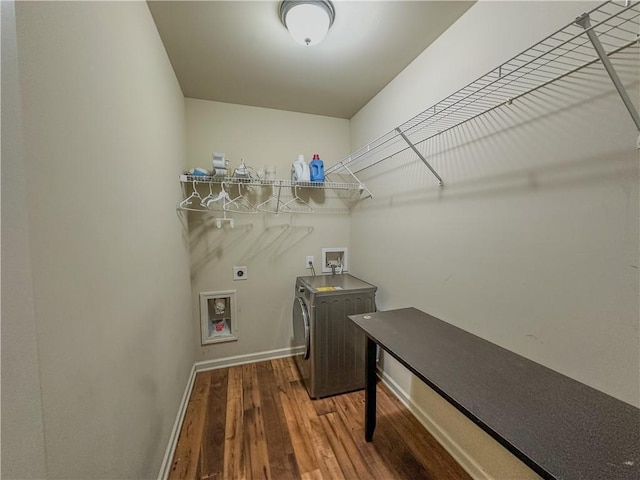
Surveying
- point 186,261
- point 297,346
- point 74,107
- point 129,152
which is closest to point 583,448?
point 74,107

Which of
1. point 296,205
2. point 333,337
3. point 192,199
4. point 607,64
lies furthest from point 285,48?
point 333,337

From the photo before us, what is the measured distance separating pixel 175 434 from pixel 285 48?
2.70m

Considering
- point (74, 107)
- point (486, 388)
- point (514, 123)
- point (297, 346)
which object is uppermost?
point (514, 123)

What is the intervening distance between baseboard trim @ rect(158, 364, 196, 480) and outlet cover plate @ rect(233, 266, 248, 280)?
3.10ft

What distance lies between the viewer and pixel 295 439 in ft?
5.52

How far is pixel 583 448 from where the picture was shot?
69 centimetres

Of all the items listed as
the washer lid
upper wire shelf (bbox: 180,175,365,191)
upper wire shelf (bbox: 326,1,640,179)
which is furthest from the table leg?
upper wire shelf (bbox: 180,175,365,191)

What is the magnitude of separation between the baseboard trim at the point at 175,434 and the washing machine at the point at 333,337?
0.98 meters

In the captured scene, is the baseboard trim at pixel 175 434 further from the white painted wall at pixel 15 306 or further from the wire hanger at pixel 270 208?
the wire hanger at pixel 270 208

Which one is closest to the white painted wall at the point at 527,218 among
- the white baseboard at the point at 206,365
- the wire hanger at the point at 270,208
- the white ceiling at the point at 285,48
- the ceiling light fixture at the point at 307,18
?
the white ceiling at the point at 285,48

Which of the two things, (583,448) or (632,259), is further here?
(632,259)

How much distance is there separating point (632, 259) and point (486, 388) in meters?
0.67

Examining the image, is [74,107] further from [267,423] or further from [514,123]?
[267,423]

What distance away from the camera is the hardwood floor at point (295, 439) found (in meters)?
1.47
